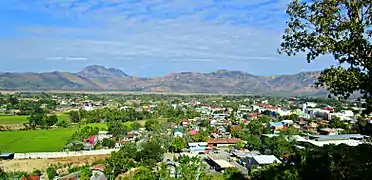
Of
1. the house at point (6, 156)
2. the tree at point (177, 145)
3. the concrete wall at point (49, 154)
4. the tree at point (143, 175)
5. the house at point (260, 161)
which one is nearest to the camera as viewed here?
the tree at point (143, 175)

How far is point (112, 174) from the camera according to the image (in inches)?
699

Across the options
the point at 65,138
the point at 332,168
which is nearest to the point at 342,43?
the point at 332,168

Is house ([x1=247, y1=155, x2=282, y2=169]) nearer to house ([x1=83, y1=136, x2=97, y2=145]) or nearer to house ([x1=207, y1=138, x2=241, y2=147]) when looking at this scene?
house ([x1=207, y1=138, x2=241, y2=147])

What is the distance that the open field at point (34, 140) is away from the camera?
2719 cm

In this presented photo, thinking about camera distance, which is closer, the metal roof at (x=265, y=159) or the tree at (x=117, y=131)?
the metal roof at (x=265, y=159)

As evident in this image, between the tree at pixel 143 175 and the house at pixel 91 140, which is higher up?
the tree at pixel 143 175

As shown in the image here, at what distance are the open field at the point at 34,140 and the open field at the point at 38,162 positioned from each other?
147 inches

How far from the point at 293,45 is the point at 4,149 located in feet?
86.1

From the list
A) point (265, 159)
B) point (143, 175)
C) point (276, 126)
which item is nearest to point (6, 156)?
point (143, 175)

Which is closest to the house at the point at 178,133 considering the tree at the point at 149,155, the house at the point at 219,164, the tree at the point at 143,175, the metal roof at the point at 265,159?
the house at the point at 219,164

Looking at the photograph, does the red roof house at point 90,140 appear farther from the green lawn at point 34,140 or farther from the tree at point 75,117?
the tree at point 75,117

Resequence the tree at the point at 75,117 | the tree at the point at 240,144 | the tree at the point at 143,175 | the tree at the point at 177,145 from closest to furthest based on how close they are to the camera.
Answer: the tree at the point at 143,175 → the tree at the point at 177,145 → the tree at the point at 240,144 → the tree at the point at 75,117

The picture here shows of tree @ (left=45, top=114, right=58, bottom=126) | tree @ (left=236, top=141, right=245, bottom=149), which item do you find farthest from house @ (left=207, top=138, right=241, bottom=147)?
tree @ (left=45, top=114, right=58, bottom=126)

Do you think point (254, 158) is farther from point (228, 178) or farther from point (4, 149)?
point (4, 149)
